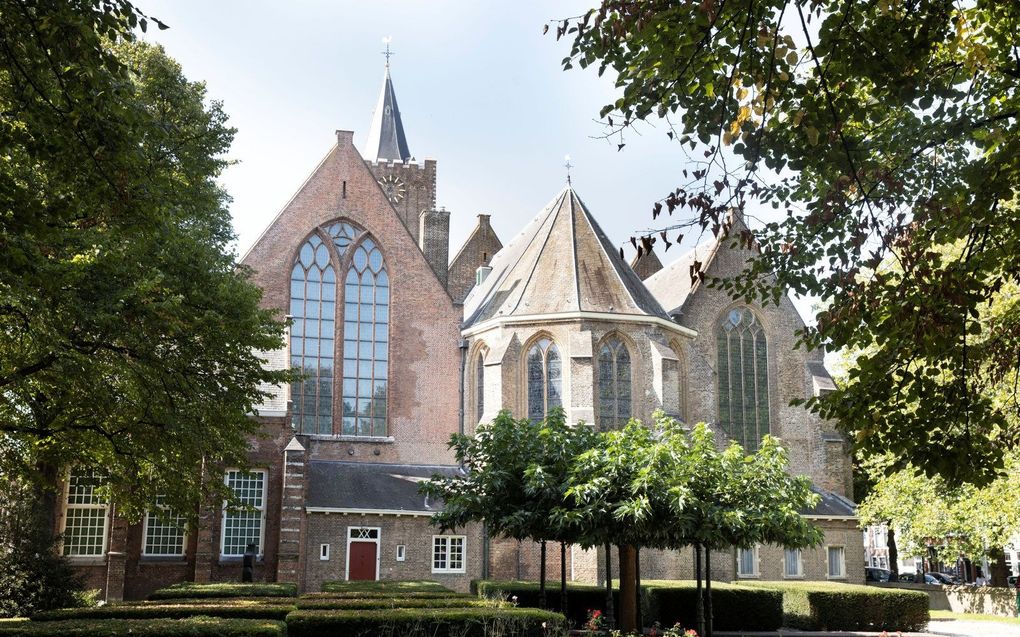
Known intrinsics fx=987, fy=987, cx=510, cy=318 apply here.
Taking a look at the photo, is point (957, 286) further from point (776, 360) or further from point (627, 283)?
point (776, 360)

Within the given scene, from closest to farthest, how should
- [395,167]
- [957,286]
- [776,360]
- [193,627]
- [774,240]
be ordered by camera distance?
[957,286] → [774,240] → [193,627] → [776,360] → [395,167]

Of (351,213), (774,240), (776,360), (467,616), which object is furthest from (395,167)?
(774,240)

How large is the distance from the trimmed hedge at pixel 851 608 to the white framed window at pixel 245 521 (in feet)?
52.1

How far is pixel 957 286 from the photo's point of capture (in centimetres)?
909

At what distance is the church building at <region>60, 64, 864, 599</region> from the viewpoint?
103 feet

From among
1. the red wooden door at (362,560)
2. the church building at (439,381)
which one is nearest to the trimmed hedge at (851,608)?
the church building at (439,381)

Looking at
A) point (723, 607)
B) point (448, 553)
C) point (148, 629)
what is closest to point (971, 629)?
point (723, 607)

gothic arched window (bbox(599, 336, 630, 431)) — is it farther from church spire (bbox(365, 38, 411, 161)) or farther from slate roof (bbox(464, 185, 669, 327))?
church spire (bbox(365, 38, 411, 161))

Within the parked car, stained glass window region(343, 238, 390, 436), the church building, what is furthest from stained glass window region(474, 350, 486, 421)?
the parked car

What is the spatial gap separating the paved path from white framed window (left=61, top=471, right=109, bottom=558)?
25119mm

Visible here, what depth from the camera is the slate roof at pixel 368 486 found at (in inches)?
1271

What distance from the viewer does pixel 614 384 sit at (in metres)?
37.2

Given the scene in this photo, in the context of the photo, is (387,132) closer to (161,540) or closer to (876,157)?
(161,540)

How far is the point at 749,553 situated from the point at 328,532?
16516 mm
